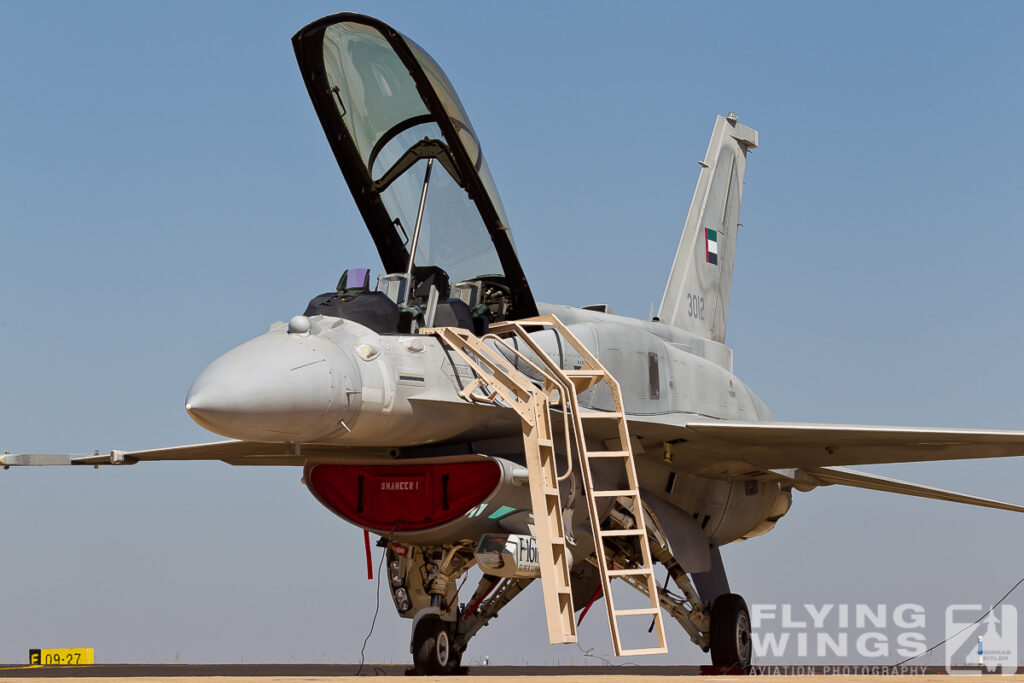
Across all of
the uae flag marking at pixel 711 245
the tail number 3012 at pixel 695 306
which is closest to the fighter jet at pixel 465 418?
the tail number 3012 at pixel 695 306

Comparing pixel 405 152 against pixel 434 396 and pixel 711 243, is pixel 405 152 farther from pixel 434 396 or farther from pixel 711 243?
pixel 711 243

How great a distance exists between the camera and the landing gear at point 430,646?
11711 mm

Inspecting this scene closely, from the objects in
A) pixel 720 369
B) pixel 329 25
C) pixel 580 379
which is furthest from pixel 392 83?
pixel 720 369

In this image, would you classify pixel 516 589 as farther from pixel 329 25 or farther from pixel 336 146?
pixel 329 25

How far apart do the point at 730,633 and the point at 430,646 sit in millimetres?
3273

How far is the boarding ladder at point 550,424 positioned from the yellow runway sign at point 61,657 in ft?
26.6

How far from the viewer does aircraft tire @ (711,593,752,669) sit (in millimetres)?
12984

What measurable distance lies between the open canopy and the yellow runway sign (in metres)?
7.64

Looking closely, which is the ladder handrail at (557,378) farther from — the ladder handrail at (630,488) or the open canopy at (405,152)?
the open canopy at (405,152)

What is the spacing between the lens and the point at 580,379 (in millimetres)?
10859

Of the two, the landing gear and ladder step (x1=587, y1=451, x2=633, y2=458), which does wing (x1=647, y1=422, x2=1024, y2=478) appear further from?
the landing gear

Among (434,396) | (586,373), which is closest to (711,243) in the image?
(586,373)

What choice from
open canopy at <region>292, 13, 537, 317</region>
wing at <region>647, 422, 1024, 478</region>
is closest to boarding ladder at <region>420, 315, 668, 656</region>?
open canopy at <region>292, 13, 537, 317</region>

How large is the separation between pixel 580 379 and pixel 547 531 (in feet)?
5.31
